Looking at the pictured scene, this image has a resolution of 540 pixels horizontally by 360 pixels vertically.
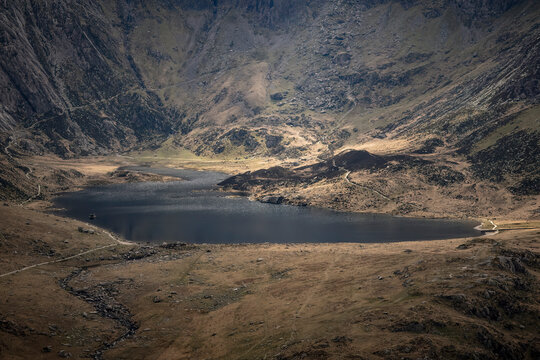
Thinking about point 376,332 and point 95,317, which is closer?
point 376,332

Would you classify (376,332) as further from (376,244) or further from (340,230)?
(340,230)

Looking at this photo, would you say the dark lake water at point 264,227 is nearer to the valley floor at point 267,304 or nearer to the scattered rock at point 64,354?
the valley floor at point 267,304

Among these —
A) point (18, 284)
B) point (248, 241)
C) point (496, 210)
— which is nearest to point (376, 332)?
point (18, 284)

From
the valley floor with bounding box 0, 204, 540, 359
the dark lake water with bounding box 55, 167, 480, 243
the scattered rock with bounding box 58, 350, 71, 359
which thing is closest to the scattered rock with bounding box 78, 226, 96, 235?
the dark lake water with bounding box 55, 167, 480, 243

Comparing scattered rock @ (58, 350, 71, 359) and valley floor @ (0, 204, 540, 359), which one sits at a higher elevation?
valley floor @ (0, 204, 540, 359)

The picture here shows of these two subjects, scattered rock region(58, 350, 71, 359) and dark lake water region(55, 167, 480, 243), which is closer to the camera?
scattered rock region(58, 350, 71, 359)

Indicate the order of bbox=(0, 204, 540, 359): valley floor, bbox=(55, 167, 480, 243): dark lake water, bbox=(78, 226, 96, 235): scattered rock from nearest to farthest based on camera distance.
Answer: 1. bbox=(0, 204, 540, 359): valley floor
2. bbox=(78, 226, 96, 235): scattered rock
3. bbox=(55, 167, 480, 243): dark lake water

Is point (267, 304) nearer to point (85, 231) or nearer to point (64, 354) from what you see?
point (64, 354)

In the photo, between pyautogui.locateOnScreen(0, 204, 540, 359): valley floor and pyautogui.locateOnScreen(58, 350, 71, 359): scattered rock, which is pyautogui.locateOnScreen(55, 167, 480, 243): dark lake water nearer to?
pyautogui.locateOnScreen(0, 204, 540, 359): valley floor

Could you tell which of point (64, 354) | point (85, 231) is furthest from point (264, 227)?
point (64, 354)
